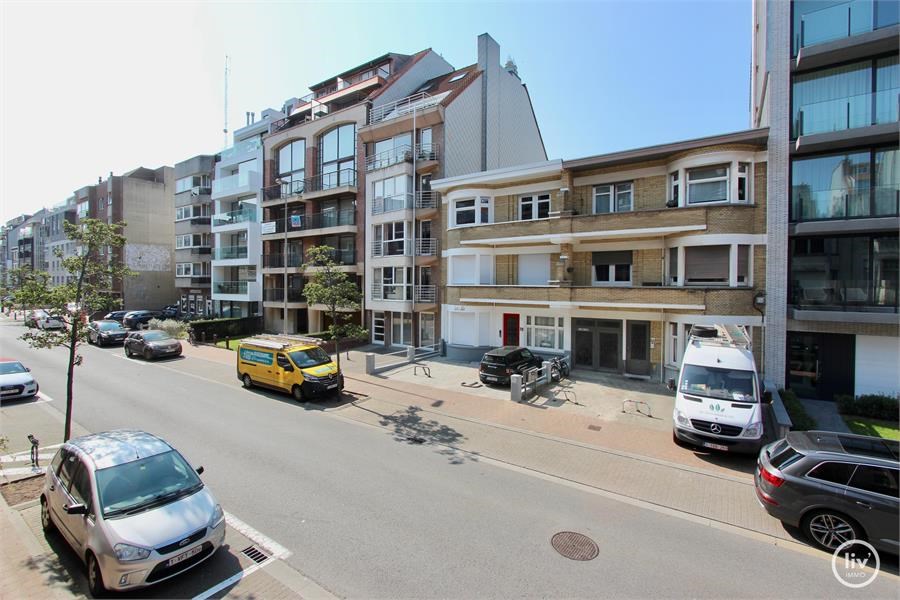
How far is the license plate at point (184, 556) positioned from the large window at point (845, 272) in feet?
60.3

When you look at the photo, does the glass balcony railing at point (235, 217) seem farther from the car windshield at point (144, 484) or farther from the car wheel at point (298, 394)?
the car windshield at point (144, 484)

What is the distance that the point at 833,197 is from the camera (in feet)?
46.7

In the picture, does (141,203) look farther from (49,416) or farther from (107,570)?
(107,570)

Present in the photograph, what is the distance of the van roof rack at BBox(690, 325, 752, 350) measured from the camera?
12.5 metres

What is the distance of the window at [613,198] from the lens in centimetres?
1827

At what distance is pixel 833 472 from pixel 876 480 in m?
0.48

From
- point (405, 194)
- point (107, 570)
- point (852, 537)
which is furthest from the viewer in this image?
point (405, 194)

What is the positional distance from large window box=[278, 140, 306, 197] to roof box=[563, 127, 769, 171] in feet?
66.9

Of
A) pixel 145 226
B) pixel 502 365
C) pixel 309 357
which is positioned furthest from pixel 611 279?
pixel 145 226

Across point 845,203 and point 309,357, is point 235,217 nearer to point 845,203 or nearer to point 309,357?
point 309,357

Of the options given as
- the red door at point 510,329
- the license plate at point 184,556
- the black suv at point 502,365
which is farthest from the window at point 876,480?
the red door at point 510,329

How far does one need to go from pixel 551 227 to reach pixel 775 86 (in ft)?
30.6

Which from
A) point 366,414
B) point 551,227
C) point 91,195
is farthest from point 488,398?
point 91,195

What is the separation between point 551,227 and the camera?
1866 centimetres
